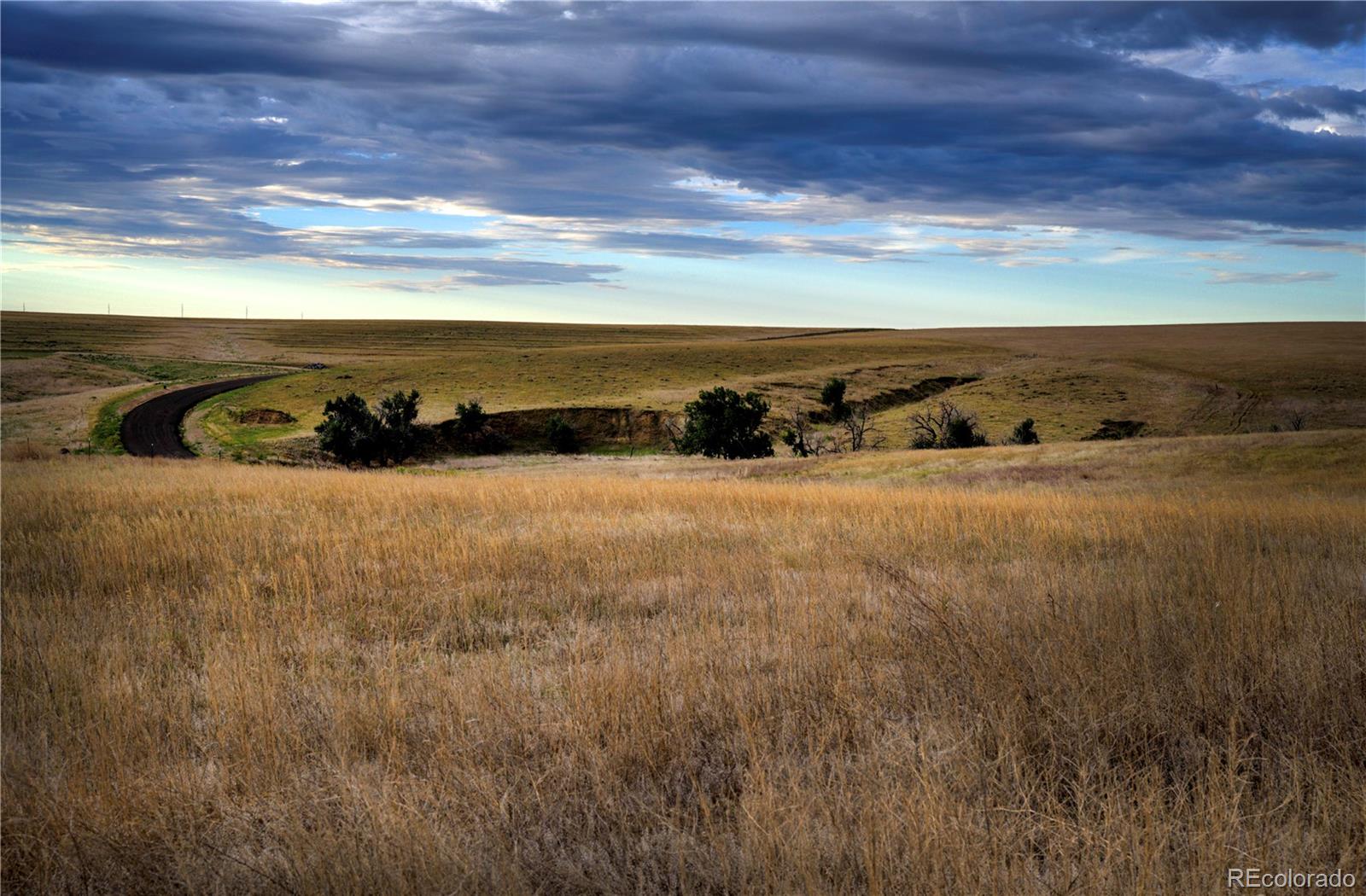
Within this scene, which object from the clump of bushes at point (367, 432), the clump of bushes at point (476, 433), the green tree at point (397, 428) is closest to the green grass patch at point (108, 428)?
the clump of bushes at point (367, 432)

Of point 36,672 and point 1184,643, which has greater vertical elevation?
point 1184,643

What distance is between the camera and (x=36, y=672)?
17.6ft

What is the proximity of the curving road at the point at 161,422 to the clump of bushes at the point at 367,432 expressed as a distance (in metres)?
8.17

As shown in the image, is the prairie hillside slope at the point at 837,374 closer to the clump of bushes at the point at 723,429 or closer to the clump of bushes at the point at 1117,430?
the clump of bushes at the point at 1117,430

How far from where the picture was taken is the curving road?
52312 millimetres

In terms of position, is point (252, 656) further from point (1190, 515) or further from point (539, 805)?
point (1190, 515)

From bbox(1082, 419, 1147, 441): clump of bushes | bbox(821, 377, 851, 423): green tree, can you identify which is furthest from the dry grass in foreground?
bbox(821, 377, 851, 423): green tree

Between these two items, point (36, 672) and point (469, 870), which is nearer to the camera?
point (469, 870)

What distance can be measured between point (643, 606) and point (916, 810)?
4.18 metres

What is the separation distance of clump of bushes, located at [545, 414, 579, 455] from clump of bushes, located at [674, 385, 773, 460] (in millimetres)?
10877

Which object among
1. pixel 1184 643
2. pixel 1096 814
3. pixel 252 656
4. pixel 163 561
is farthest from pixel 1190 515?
pixel 163 561

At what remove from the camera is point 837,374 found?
90750 millimetres

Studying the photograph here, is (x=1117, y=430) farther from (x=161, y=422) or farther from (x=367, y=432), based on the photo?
(x=161, y=422)

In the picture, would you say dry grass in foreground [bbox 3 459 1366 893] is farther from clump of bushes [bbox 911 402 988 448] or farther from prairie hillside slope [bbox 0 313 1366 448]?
prairie hillside slope [bbox 0 313 1366 448]
